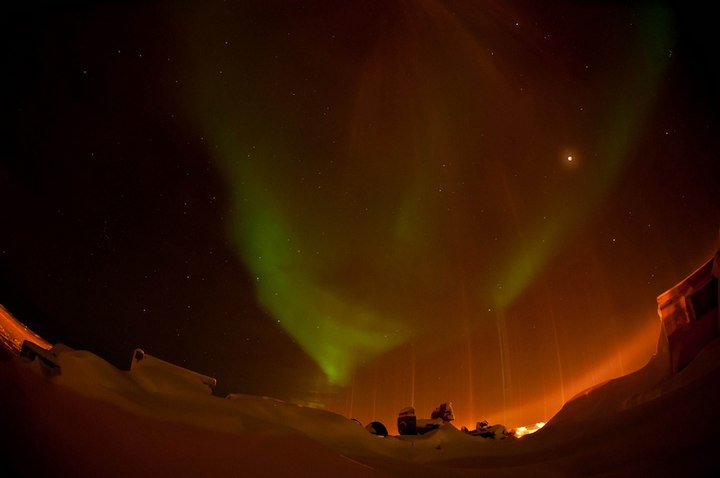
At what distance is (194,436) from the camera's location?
2971 millimetres

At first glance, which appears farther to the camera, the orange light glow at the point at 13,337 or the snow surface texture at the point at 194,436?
the orange light glow at the point at 13,337

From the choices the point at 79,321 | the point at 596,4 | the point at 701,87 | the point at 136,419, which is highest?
the point at 596,4

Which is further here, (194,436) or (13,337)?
(13,337)

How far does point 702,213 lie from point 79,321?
665 inches

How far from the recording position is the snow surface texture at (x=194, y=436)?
2836 mm

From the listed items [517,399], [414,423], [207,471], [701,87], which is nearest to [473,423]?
[517,399]

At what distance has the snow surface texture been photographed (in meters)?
2.84

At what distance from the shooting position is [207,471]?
2834 millimetres

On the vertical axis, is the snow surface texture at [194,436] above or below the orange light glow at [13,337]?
below

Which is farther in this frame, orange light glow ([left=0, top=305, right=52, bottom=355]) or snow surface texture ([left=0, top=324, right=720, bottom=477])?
orange light glow ([left=0, top=305, right=52, bottom=355])

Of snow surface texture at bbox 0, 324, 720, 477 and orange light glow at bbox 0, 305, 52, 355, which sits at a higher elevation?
orange light glow at bbox 0, 305, 52, 355

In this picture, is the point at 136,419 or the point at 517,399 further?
the point at 517,399

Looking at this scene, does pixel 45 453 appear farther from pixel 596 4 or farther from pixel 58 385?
pixel 596 4

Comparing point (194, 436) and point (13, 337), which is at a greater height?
point (13, 337)
